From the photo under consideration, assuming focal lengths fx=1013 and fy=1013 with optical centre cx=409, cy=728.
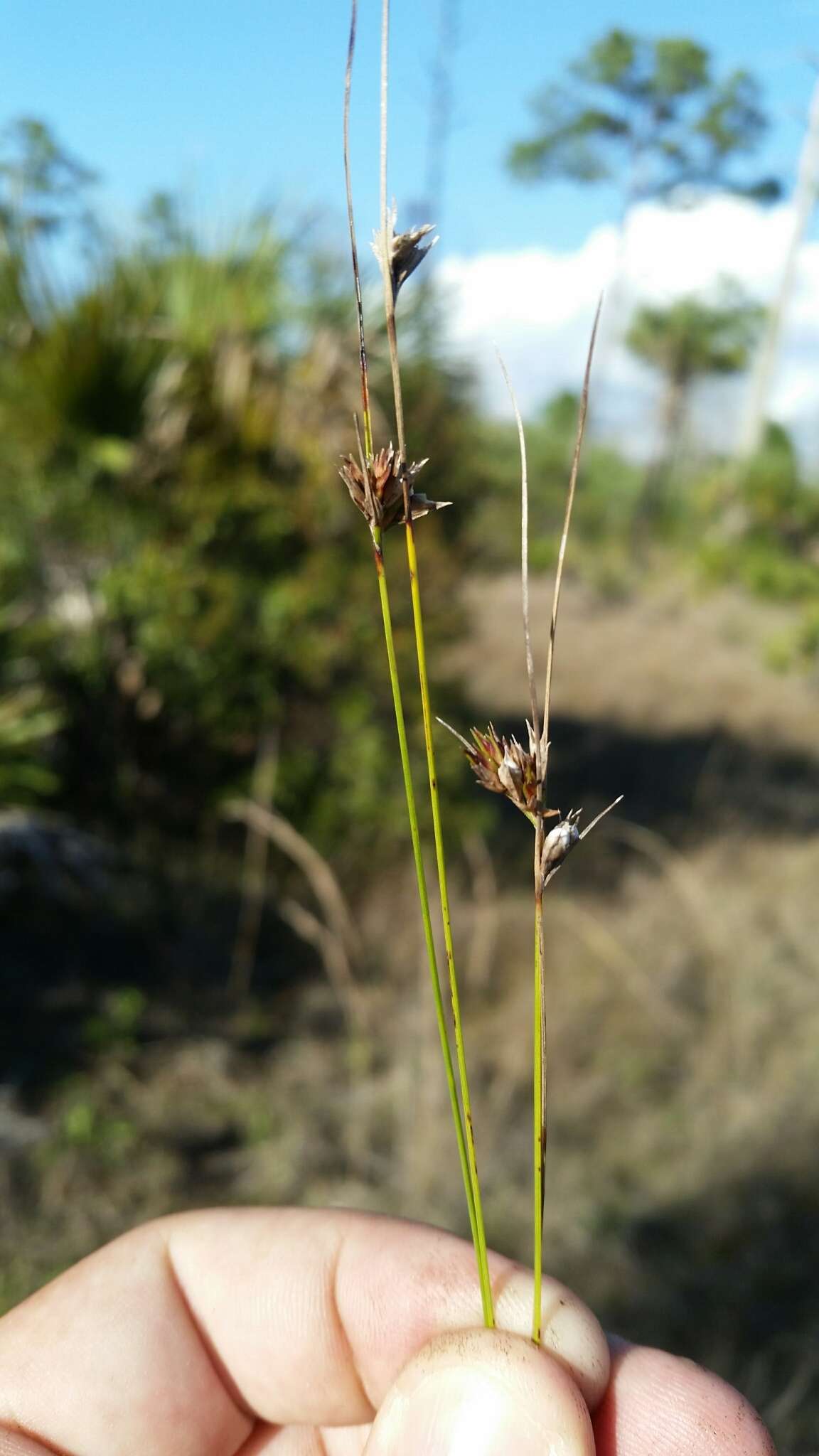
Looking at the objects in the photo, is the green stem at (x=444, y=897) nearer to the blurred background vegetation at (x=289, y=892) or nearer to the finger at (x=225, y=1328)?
the finger at (x=225, y=1328)

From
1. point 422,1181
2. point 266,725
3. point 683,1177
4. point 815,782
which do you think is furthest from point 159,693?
point 815,782

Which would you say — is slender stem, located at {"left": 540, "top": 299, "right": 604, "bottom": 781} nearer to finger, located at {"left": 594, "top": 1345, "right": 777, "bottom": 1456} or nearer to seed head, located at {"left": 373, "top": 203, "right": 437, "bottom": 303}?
seed head, located at {"left": 373, "top": 203, "right": 437, "bottom": 303}

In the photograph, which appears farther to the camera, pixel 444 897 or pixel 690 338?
pixel 690 338

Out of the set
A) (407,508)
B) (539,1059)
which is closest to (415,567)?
(407,508)

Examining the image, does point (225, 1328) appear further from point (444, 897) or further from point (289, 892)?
point (289, 892)

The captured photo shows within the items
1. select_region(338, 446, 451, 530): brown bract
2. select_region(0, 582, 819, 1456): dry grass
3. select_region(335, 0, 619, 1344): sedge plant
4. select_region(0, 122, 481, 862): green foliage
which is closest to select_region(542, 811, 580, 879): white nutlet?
select_region(335, 0, 619, 1344): sedge plant

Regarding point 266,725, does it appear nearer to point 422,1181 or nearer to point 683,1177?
point 422,1181
